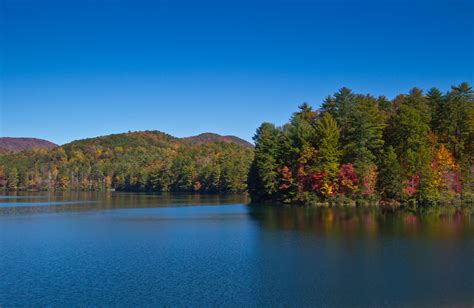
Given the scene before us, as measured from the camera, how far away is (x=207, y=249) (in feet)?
102

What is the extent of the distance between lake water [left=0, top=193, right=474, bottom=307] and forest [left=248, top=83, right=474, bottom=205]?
76.5ft

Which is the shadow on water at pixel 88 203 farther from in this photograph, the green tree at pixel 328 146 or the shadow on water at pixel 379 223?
the shadow on water at pixel 379 223

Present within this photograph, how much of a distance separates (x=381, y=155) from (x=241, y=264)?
50.9m

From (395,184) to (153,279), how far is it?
5193 centimetres

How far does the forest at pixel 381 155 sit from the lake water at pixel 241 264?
23330mm

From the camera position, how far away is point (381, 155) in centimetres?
7062

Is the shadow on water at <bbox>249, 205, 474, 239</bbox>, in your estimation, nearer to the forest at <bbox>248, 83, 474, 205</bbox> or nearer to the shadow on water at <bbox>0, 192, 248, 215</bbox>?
the forest at <bbox>248, 83, 474, 205</bbox>

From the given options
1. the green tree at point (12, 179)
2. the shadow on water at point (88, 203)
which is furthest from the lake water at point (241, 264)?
the green tree at point (12, 179)

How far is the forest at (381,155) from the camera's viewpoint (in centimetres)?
6619

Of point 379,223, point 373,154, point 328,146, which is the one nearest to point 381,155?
point 373,154

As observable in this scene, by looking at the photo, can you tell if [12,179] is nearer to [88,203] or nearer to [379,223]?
[88,203]

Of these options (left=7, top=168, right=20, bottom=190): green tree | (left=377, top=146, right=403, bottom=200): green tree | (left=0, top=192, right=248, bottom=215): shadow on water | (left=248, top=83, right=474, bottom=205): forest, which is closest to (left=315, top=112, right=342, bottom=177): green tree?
(left=248, top=83, right=474, bottom=205): forest

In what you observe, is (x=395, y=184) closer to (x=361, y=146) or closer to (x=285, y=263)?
(x=361, y=146)

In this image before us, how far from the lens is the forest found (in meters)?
66.2
